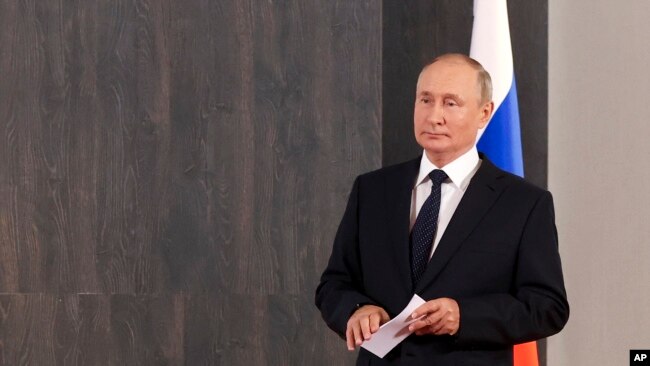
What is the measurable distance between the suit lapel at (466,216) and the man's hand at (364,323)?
0.10 metres

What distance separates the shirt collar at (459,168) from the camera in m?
2.34

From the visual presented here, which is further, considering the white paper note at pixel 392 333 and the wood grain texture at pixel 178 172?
the wood grain texture at pixel 178 172

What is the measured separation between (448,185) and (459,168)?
5cm

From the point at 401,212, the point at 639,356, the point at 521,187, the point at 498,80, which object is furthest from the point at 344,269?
the point at 639,356

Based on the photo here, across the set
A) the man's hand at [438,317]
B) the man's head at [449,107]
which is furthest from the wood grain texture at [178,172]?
the man's hand at [438,317]

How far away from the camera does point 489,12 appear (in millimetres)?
3881

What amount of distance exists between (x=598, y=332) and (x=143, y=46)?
2232 mm

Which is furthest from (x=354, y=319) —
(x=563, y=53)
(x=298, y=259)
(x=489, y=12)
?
(x=563, y=53)

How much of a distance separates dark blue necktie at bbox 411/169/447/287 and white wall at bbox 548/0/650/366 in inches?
81.7

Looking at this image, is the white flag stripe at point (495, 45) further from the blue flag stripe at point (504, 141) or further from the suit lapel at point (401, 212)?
Result: the suit lapel at point (401, 212)

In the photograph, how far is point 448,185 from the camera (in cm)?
234

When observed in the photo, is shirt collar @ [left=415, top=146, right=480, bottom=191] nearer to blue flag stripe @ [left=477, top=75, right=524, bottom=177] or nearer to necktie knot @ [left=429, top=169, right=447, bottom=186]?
necktie knot @ [left=429, top=169, right=447, bottom=186]

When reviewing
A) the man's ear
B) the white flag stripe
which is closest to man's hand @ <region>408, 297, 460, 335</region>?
the man's ear

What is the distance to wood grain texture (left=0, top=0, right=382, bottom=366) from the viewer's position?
395cm
